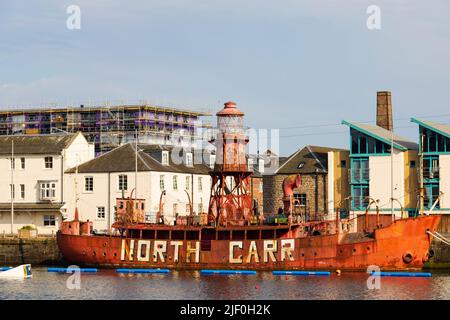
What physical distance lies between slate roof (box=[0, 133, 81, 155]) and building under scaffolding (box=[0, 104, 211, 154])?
59.1 ft

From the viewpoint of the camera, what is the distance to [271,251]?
77.4 meters

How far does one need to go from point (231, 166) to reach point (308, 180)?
Result: 16084 mm

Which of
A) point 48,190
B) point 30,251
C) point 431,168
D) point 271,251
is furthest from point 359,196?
point 48,190

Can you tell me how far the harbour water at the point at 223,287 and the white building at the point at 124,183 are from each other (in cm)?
1873

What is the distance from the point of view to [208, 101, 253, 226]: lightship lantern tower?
263ft

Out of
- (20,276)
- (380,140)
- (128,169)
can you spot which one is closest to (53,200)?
(128,169)

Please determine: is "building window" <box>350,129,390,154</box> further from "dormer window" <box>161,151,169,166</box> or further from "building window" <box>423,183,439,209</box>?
"dormer window" <box>161,151,169,166</box>

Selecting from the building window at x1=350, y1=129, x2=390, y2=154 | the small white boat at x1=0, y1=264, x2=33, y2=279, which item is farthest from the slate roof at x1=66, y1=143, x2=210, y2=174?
the small white boat at x1=0, y1=264, x2=33, y2=279

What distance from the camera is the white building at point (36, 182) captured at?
319 ft

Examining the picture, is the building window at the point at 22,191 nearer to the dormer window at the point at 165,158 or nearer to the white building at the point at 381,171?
the dormer window at the point at 165,158

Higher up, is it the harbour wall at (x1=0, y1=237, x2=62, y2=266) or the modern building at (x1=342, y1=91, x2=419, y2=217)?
the modern building at (x1=342, y1=91, x2=419, y2=217)
